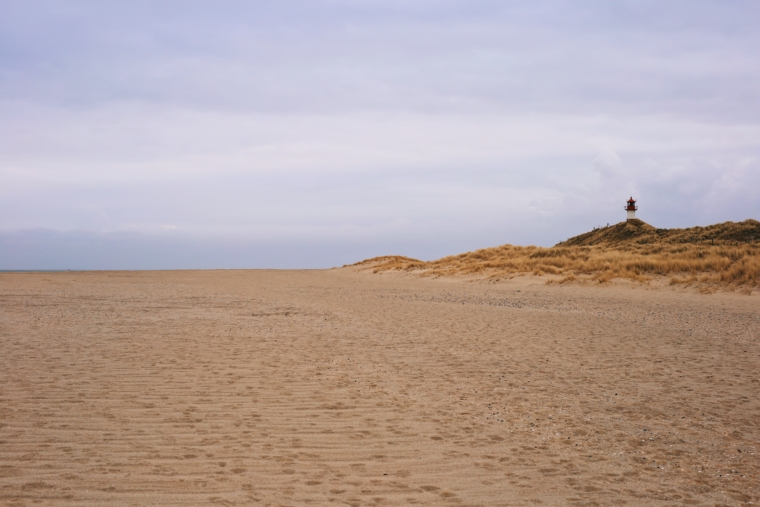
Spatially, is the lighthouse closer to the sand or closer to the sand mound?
the sand mound

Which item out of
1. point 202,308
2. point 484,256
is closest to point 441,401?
point 202,308

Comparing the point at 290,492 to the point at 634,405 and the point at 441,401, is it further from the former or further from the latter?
the point at 634,405

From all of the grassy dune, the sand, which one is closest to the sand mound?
the grassy dune

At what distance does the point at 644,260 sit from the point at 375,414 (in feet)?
85.0

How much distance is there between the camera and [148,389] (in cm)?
770

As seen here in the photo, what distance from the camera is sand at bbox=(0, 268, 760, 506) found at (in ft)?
16.0

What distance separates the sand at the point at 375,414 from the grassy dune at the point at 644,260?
11267 mm

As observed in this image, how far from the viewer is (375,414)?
22.5 feet

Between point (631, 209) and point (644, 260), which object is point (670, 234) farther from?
point (644, 260)

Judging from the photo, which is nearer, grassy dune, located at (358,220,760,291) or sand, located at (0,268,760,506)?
sand, located at (0,268,760,506)

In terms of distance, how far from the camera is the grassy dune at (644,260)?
24594mm

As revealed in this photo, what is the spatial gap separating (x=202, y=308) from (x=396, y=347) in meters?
8.71

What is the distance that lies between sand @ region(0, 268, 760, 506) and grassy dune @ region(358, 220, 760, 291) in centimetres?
1127

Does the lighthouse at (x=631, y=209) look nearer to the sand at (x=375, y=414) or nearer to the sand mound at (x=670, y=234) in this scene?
the sand mound at (x=670, y=234)
